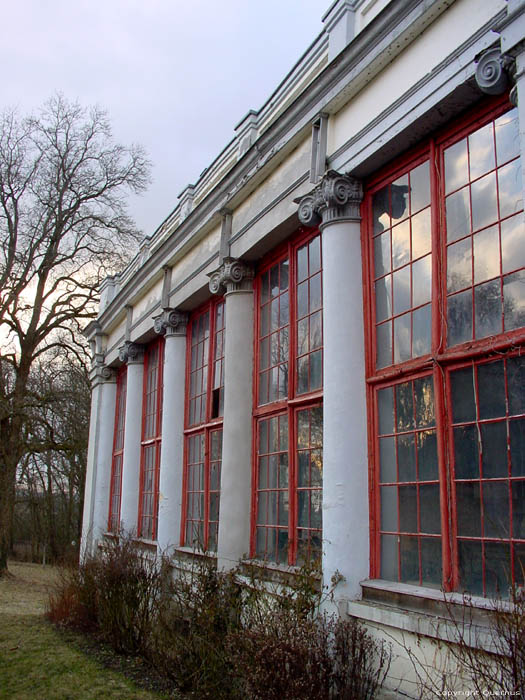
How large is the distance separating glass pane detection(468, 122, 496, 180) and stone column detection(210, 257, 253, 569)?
15.0ft

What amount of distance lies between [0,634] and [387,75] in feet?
30.7

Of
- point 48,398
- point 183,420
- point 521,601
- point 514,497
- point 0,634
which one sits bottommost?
point 0,634

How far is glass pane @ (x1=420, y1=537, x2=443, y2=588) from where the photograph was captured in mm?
5801

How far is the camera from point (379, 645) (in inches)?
231

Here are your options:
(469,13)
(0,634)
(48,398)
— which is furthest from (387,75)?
(48,398)

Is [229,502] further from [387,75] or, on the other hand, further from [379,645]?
[387,75]

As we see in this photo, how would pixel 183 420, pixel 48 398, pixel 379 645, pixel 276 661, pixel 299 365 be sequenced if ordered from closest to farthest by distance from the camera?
pixel 276 661
pixel 379 645
pixel 299 365
pixel 183 420
pixel 48 398

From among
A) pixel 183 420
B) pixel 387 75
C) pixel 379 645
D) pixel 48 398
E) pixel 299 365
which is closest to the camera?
pixel 379 645

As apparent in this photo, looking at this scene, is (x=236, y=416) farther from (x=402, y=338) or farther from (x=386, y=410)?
(x=402, y=338)

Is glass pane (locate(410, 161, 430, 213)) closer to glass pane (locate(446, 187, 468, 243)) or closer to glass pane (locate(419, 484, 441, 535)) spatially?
glass pane (locate(446, 187, 468, 243))

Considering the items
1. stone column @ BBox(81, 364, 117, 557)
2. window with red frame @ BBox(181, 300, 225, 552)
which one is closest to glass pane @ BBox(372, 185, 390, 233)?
window with red frame @ BBox(181, 300, 225, 552)

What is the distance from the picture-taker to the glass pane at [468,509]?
17.8 feet

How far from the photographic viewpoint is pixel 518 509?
200 inches


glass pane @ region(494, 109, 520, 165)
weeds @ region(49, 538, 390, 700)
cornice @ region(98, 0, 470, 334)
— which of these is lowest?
weeds @ region(49, 538, 390, 700)
